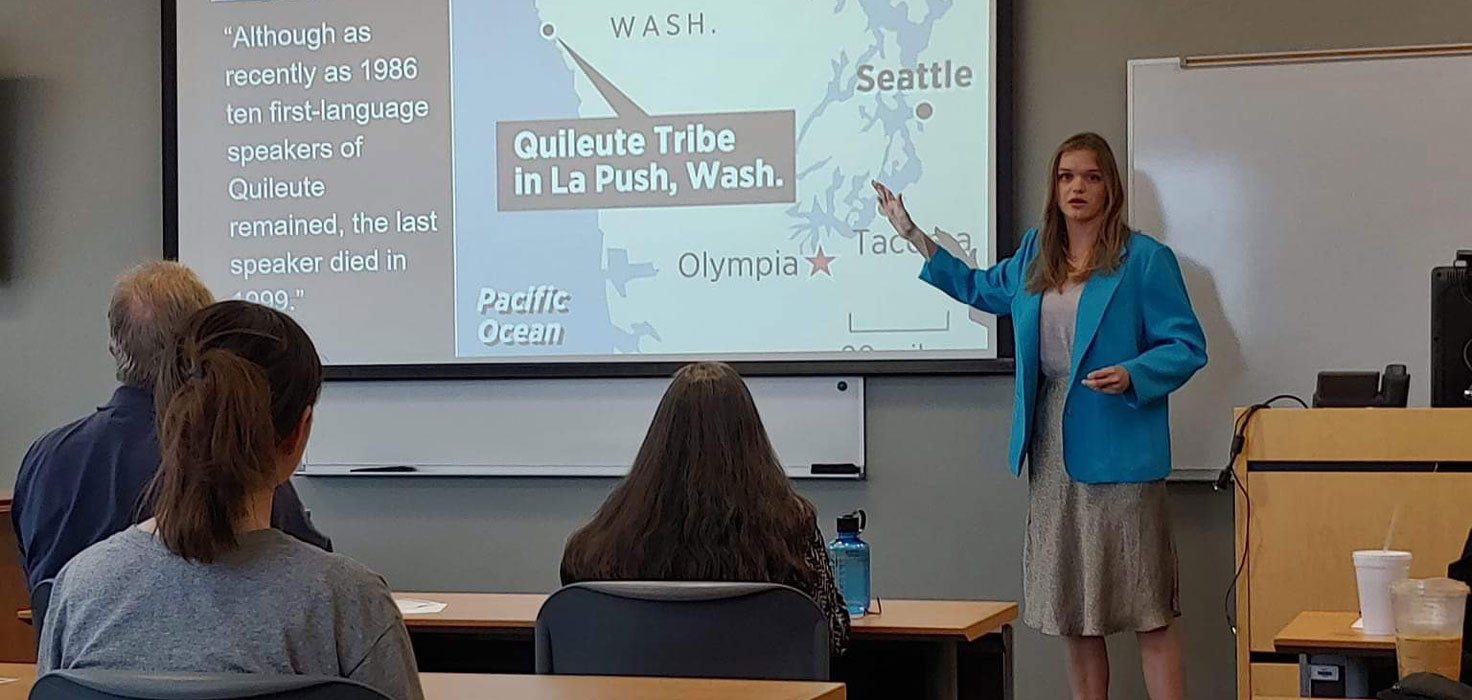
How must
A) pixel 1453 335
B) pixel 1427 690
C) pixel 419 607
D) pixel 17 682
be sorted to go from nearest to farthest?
pixel 1427 690, pixel 17 682, pixel 419 607, pixel 1453 335

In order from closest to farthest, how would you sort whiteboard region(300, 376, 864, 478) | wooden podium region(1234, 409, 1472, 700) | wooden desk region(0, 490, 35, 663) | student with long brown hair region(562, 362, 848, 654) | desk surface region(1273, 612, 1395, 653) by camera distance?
desk surface region(1273, 612, 1395, 653) < student with long brown hair region(562, 362, 848, 654) < wooden podium region(1234, 409, 1472, 700) < whiteboard region(300, 376, 864, 478) < wooden desk region(0, 490, 35, 663)

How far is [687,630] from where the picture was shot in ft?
8.55

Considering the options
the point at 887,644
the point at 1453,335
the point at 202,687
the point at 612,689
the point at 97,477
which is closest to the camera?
the point at 202,687

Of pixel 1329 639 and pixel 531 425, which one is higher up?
pixel 531 425

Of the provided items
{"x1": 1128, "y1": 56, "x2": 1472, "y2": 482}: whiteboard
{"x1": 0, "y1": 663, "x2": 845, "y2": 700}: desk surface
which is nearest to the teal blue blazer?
{"x1": 1128, "y1": 56, "x2": 1472, "y2": 482}: whiteboard

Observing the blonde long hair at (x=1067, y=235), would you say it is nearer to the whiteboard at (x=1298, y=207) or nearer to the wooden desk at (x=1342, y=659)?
the whiteboard at (x=1298, y=207)

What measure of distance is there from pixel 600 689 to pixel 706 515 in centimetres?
60

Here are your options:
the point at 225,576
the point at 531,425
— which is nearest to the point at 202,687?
the point at 225,576

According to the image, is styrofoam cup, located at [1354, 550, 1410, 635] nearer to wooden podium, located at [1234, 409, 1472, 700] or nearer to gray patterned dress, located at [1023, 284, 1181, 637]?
wooden podium, located at [1234, 409, 1472, 700]

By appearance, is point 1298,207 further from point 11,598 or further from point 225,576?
point 11,598

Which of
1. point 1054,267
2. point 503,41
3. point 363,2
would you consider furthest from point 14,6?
point 1054,267

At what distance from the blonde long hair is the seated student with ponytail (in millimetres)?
2740

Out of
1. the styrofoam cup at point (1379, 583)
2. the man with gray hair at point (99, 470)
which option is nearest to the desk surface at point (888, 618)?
the man with gray hair at point (99, 470)

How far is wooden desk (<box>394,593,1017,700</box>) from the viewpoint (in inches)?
118
